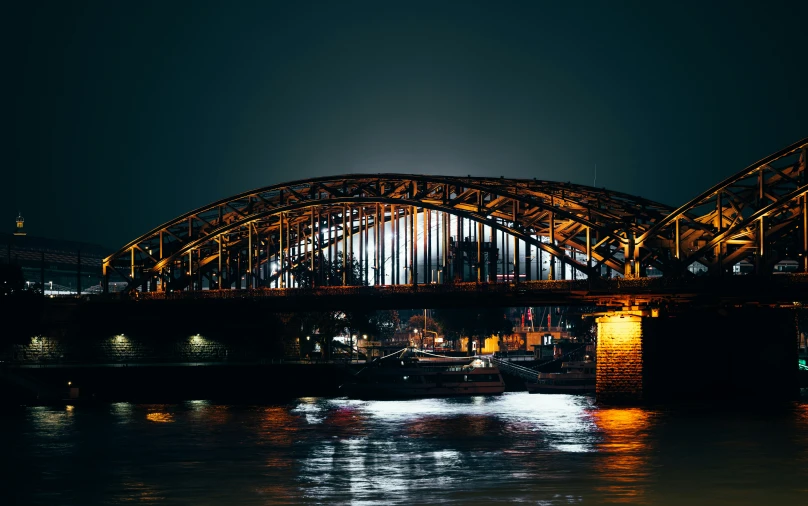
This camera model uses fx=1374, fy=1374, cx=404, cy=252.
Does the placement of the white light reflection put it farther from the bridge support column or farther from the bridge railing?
the bridge support column

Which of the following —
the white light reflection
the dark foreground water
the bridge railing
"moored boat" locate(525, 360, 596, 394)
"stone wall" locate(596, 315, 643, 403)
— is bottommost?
the dark foreground water

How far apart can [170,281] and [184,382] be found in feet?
67.0

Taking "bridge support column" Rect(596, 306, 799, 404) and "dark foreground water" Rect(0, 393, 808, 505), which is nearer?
"dark foreground water" Rect(0, 393, 808, 505)

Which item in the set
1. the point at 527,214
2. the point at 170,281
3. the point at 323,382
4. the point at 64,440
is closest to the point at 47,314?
the point at 170,281

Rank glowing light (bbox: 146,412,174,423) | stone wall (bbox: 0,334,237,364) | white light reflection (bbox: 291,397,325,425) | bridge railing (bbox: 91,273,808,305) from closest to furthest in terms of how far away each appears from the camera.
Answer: white light reflection (bbox: 291,397,325,425)
glowing light (bbox: 146,412,174,423)
bridge railing (bbox: 91,273,808,305)
stone wall (bbox: 0,334,237,364)

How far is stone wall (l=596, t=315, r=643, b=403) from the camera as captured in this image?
305ft

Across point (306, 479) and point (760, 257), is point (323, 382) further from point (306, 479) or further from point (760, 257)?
point (306, 479)

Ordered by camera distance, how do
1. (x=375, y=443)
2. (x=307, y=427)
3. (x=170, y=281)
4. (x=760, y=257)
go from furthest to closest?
1. (x=170, y=281)
2. (x=760, y=257)
3. (x=307, y=427)
4. (x=375, y=443)

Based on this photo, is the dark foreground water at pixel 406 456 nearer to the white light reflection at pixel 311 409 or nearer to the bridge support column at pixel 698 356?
the white light reflection at pixel 311 409

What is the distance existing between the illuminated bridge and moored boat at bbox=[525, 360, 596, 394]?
1074 cm

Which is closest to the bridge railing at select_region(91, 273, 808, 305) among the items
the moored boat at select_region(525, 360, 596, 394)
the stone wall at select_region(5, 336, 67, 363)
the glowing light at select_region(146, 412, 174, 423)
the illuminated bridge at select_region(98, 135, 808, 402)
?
the illuminated bridge at select_region(98, 135, 808, 402)

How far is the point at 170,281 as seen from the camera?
431ft

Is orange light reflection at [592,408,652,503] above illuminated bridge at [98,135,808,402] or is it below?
below

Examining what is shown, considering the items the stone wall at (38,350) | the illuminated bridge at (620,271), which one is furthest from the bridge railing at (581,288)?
the stone wall at (38,350)
